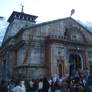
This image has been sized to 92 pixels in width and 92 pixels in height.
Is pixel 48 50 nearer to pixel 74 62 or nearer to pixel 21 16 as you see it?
pixel 74 62

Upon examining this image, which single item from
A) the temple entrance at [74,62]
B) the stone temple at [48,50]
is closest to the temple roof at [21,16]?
the stone temple at [48,50]

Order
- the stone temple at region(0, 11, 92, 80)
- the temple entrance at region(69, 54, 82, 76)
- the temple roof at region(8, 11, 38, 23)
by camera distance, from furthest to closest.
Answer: the temple roof at region(8, 11, 38, 23), the temple entrance at region(69, 54, 82, 76), the stone temple at region(0, 11, 92, 80)

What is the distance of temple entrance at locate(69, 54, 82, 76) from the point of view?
2403 centimetres

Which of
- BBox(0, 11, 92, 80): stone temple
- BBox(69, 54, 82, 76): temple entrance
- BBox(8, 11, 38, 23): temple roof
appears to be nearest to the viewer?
BBox(0, 11, 92, 80): stone temple

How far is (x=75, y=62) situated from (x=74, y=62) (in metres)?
0.28

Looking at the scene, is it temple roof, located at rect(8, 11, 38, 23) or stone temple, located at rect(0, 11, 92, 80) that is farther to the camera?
temple roof, located at rect(8, 11, 38, 23)

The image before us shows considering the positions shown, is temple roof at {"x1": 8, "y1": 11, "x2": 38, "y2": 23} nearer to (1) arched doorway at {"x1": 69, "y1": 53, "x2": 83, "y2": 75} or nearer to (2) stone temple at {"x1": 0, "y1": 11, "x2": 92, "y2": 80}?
(2) stone temple at {"x1": 0, "y1": 11, "x2": 92, "y2": 80}

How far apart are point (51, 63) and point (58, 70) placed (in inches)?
56.1

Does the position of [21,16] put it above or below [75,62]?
above

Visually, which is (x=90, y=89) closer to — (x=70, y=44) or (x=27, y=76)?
(x=27, y=76)

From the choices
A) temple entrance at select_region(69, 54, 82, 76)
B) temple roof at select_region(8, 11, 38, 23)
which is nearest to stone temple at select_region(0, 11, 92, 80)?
temple entrance at select_region(69, 54, 82, 76)

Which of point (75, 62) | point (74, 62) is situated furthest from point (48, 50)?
point (75, 62)

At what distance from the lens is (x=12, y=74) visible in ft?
81.5

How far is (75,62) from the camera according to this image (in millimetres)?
24594
